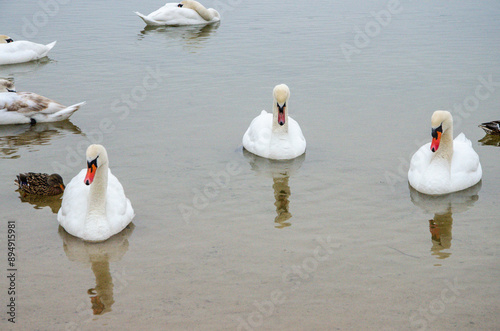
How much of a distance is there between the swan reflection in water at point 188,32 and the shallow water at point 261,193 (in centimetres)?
79

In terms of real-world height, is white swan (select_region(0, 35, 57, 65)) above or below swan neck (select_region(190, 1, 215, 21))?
below

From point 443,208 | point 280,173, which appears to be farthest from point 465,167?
point 280,173

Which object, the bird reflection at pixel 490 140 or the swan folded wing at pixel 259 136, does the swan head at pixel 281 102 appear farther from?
the bird reflection at pixel 490 140

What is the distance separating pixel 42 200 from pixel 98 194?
1.56m

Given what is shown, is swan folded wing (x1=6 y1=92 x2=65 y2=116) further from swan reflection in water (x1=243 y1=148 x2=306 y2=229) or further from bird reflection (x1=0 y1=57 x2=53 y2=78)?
bird reflection (x1=0 y1=57 x2=53 y2=78)

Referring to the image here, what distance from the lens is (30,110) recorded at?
11711mm

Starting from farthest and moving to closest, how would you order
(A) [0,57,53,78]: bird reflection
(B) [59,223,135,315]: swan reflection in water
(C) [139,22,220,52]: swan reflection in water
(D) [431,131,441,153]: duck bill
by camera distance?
(C) [139,22,220,52]: swan reflection in water
(A) [0,57,53,78]: bird reflection
(D) [431,131,441,153]: duck bill
(B) [59,223,135,315]: swan reflection in water

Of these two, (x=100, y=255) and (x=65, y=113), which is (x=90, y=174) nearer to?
(x=100, y=255)

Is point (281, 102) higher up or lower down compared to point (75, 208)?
higher up

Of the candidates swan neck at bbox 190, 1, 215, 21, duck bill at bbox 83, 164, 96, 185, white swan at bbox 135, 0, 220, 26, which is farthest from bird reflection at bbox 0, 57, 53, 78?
duck bill at bbox 83, 164, 96, 185

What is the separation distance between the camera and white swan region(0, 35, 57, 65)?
639 inches

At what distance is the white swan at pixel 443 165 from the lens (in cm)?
880

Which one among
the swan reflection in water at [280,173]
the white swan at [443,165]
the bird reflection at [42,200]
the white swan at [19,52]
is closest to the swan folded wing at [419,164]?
the white swan at [443,165]

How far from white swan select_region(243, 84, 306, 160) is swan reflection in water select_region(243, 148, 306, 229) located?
9 cm
